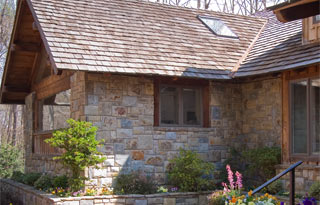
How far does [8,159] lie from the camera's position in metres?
17.6

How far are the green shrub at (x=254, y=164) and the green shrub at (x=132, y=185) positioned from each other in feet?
7.14

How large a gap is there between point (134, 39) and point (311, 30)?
438 cm

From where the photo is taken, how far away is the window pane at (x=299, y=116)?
34.6 feet

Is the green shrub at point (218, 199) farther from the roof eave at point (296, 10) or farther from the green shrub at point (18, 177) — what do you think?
the green shrub at point (18, 177)

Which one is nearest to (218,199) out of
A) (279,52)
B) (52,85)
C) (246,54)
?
(279,52)

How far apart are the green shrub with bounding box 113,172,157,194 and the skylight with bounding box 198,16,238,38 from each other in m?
5.42

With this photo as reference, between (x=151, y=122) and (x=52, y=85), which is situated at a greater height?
(x=52, y=85)

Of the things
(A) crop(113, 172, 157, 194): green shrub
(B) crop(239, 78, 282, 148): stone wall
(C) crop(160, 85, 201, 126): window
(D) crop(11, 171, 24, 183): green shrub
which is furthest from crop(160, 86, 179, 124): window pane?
(D) crop(11, 171, 24, 183): green shrub

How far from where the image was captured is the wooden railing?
1302cm

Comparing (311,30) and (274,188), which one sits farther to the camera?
(311,30)

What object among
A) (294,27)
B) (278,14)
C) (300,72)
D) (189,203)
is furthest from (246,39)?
(278,14)

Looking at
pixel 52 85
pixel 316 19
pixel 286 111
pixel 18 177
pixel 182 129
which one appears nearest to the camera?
pixel 316 19

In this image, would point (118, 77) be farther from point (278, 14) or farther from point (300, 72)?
point (278, 14)

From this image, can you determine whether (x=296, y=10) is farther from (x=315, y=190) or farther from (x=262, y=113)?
(x=262, y=113)
